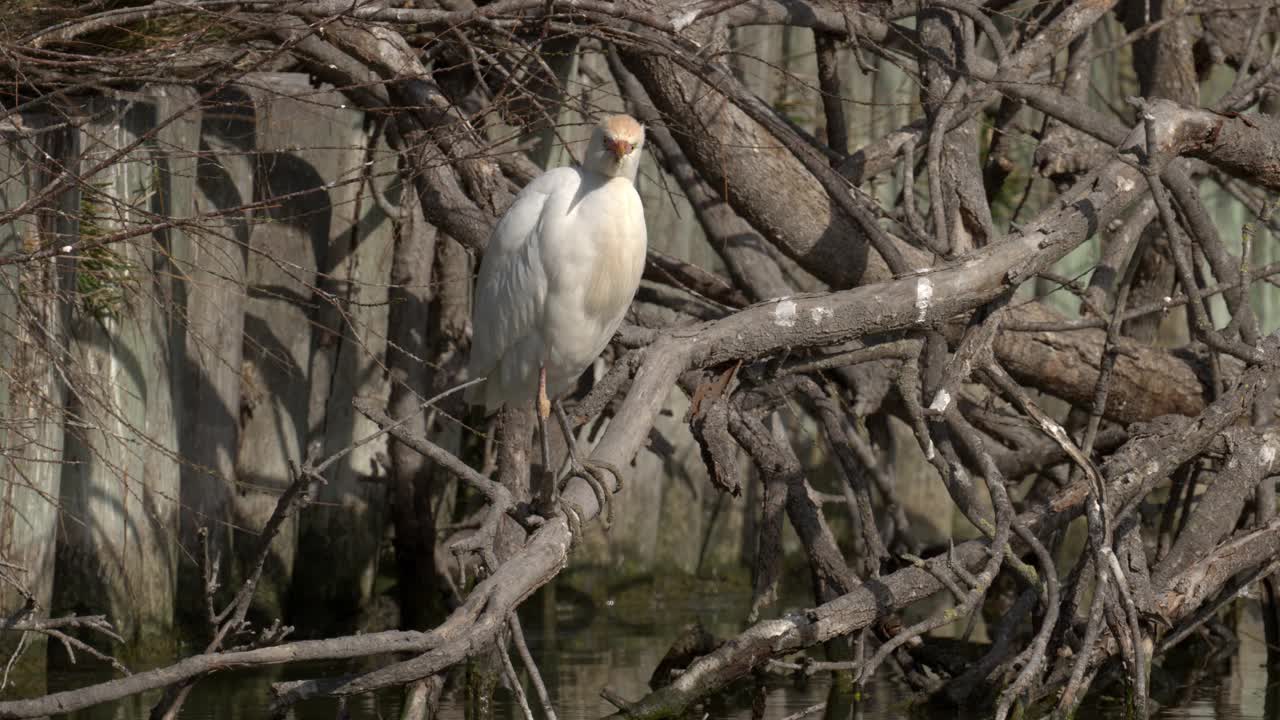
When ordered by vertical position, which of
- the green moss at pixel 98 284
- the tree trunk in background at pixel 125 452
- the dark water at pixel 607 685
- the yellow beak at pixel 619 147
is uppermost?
the yellow beak at pixel 619 147

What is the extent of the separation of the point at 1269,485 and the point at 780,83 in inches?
142

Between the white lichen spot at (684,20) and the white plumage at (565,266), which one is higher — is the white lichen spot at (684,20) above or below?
above

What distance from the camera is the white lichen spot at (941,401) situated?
3.92 meters

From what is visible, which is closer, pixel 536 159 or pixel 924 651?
pixel 924 651

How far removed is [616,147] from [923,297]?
0.94 m

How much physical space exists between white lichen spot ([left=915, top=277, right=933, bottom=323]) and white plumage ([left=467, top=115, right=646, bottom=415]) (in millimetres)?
876

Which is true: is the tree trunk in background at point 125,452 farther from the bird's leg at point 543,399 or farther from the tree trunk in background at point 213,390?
the bird's leg at point 543,399

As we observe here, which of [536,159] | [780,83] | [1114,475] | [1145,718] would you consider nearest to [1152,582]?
[1114,475]

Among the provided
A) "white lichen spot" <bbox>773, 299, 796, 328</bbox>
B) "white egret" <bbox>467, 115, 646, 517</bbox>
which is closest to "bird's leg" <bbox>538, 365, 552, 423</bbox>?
"white egret" <bbox>467, 115, 646, 517</bbox>

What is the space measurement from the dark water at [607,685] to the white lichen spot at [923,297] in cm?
157

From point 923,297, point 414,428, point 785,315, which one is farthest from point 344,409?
point 923,297

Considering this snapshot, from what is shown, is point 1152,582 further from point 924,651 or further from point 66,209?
point 66,209

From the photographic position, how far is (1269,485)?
4.80 metres

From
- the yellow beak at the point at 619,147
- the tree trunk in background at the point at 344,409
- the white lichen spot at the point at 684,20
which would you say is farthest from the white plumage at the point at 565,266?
the tree trunk in background at the point at 344,409
